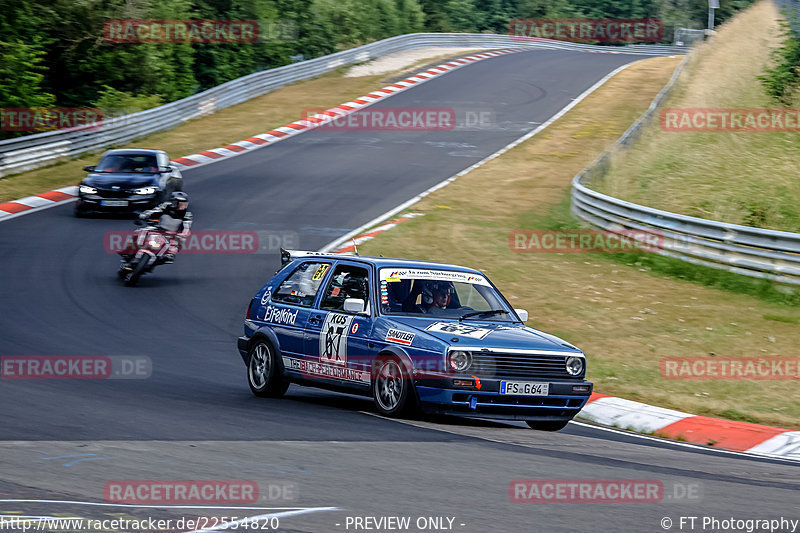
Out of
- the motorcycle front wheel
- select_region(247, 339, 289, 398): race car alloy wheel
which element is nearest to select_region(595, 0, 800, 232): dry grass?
the motorcycle front wheel

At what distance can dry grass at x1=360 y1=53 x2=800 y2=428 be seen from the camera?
1208 centimetres

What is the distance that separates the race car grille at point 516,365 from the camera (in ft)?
30.7

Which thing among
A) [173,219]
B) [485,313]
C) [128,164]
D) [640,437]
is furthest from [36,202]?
[640,437]

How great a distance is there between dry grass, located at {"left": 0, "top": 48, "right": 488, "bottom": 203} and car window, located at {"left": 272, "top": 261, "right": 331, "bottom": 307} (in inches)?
665

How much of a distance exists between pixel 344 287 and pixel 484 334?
1.73 meters

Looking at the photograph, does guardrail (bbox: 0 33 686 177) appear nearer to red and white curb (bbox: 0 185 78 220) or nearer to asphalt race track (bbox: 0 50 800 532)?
red and white curb (bbox: 0 185 78 220)

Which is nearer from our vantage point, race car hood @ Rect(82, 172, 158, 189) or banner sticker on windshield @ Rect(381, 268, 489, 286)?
banner sticker on windshield @ Rect(381, 268, 489, 286)

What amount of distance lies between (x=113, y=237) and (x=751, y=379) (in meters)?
13.8

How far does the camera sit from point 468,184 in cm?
2875

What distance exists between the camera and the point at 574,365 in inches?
385

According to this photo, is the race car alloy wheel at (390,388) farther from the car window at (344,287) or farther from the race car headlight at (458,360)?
the car window at (344,287)

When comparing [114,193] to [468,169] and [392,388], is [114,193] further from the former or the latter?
[392,388]

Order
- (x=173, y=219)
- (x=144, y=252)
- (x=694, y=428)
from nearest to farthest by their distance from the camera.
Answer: (x=694, y=428), (x=144, y=252), (x=173, y=219)

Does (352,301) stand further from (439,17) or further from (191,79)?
(439,17)
